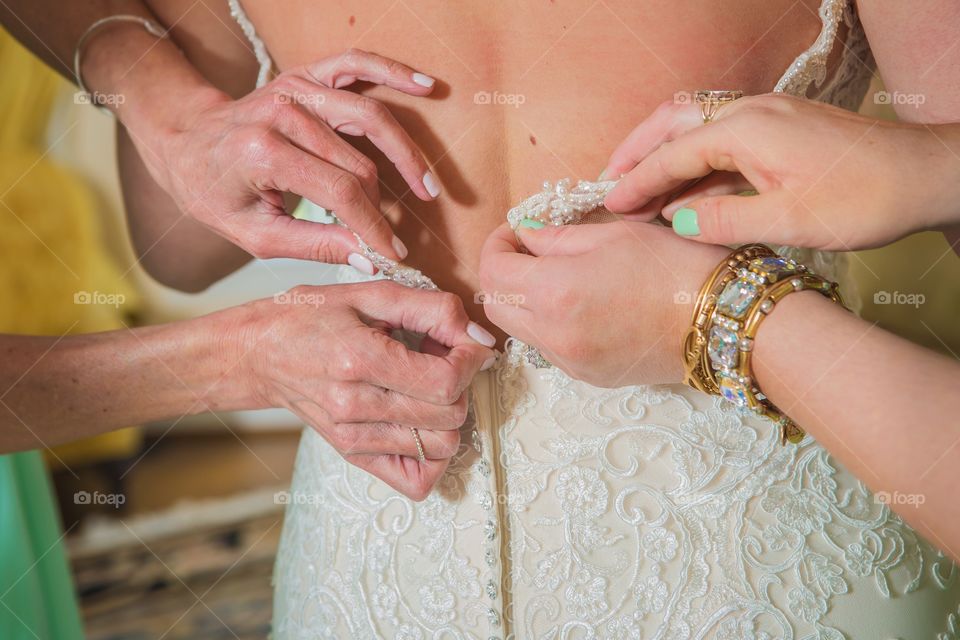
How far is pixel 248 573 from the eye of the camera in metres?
3.04

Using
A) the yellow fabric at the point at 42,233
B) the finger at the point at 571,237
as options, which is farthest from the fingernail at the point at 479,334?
the yellow fabric at the point at 42,233

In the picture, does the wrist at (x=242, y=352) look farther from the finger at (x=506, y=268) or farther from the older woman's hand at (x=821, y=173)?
the older woman's hand at (x=821, y=173)

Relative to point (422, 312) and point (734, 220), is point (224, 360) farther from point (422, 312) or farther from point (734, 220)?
point (734, 220)

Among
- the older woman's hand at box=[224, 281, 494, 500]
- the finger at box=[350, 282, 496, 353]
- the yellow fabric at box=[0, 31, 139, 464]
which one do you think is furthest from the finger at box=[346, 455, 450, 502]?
the yellow fabric at box=[0, 31, 139, 464]

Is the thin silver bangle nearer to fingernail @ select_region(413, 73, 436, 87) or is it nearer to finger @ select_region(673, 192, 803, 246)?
fingernail @ select_region(413, 73, 436, 87)

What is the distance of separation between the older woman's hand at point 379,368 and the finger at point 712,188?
0.76ft

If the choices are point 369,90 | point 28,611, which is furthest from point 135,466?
point 369,90

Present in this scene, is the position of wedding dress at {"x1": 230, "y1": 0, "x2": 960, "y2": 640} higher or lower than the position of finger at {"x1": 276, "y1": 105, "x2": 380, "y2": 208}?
lower

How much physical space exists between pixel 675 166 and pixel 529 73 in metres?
0.20

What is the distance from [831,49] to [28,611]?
1375mm

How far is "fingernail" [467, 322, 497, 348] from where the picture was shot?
839mm

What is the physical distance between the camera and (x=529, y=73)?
825 millimetres

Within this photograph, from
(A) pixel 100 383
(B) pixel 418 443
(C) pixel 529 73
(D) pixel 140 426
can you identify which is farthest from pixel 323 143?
(D) pixel 140 426

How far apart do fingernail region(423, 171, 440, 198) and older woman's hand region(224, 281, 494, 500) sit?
0.34 feet
